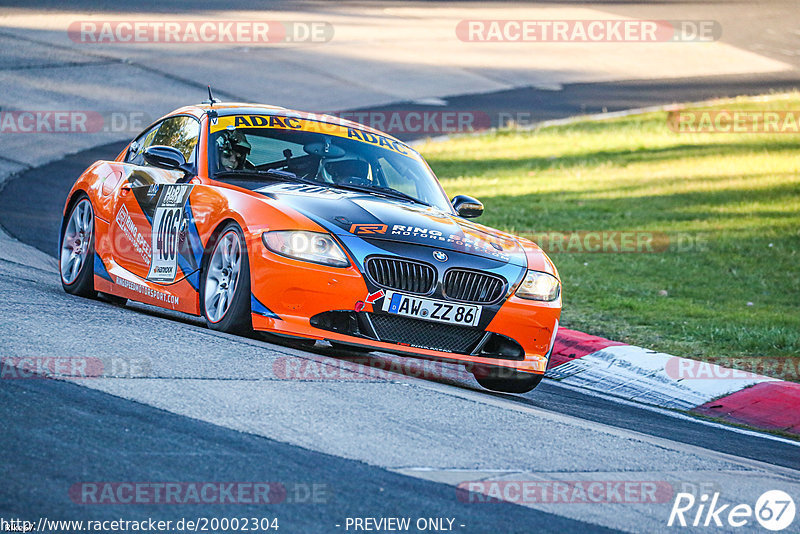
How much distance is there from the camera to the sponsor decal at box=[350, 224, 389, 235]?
7.03 meters

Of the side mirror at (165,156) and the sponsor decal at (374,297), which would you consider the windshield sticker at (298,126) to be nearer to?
the side mirror at (165,156)

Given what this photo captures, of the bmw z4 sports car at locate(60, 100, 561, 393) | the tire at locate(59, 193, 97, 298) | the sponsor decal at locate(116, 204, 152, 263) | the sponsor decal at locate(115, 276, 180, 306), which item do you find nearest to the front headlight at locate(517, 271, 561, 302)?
the bmw z4 sports car at locate(60, 100, 561, 393)

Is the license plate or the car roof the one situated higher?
the car roof

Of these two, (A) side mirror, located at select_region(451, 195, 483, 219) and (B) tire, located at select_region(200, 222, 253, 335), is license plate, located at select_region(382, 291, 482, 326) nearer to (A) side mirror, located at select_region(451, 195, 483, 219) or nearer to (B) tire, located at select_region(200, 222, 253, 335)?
(B) tire, located at select_region(200, 222, 253, 335)

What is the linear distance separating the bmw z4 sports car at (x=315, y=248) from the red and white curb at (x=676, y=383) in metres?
1.46

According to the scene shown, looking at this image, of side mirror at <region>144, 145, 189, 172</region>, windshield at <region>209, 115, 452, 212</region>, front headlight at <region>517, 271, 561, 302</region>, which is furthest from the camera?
windshield at <region>209, 115, 452, 212</region>

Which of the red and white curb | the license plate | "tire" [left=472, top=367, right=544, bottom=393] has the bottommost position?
the red and white curb

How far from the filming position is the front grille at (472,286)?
7.00 m

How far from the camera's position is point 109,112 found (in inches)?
Answer: 778

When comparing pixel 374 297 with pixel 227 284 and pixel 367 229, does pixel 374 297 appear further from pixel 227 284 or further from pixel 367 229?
pixel 227 284

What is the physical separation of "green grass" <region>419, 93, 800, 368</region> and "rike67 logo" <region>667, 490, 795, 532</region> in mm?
4531

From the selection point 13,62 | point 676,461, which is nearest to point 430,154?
point 13,62

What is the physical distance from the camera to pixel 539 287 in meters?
7.41

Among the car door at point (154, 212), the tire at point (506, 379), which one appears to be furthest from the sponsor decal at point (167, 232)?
the tire at point (506, 379)
